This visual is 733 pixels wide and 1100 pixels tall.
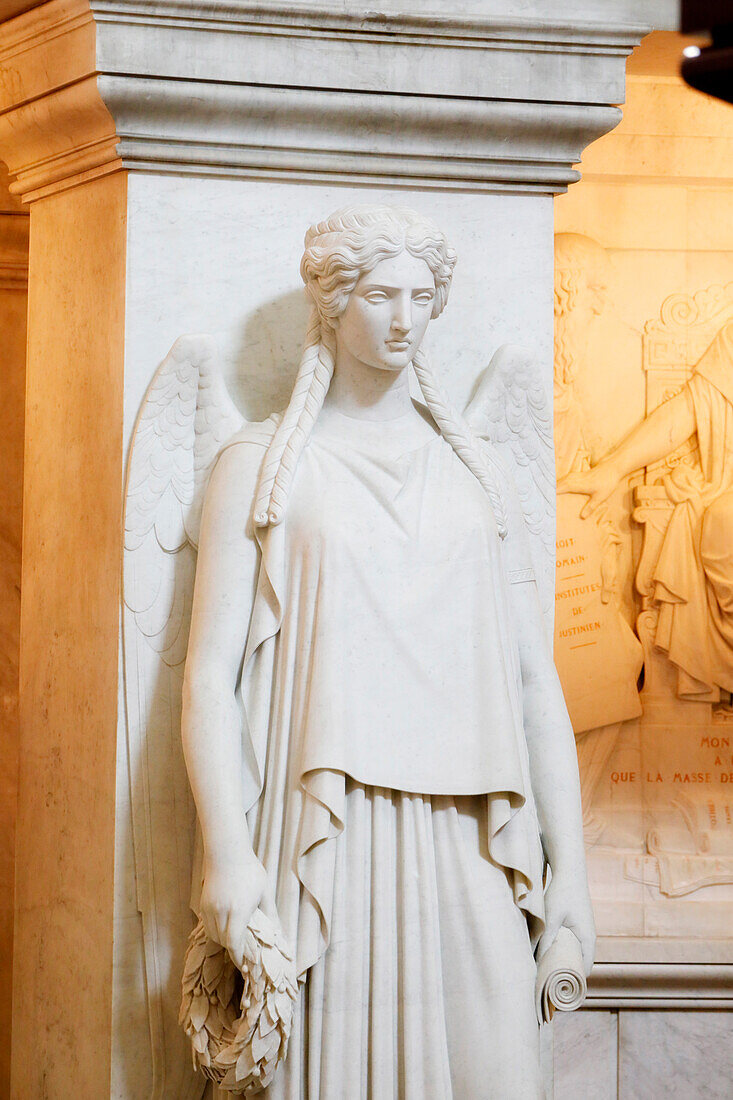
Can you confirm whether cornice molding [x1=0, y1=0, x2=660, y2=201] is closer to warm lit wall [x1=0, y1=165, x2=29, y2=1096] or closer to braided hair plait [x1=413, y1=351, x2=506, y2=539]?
braided hair plait [x1=413, y1=351, x2=506, y2=539]

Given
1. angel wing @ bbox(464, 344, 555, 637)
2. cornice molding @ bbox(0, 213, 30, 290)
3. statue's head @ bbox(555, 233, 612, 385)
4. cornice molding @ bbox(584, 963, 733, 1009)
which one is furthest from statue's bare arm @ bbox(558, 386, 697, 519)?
cornice molding @ bbox(0, 213, 30, 290)

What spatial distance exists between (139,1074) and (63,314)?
5.73 ft

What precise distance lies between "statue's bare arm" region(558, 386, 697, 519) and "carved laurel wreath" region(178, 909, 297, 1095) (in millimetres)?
2925

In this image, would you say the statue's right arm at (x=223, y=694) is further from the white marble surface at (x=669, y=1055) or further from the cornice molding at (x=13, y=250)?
the white marble surface at (x=669, y=1055)

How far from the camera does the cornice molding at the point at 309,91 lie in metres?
3.10

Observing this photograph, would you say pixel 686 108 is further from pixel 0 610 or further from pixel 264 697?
pixel 264 697

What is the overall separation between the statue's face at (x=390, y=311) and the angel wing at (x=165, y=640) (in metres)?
0.42

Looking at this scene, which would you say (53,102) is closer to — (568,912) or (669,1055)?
(568,912)

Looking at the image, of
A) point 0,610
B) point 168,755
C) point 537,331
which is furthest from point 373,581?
point 0,610

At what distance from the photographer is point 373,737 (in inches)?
112

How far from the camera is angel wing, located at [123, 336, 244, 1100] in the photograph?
316 cm

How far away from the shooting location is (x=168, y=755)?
3.20m

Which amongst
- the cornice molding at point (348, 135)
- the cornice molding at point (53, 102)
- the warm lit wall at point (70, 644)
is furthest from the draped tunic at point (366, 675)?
the cornice molding at point (53, 102)

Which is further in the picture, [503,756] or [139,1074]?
[139,1074]
